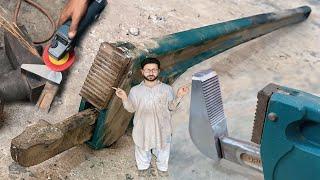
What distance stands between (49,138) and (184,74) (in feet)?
3.41

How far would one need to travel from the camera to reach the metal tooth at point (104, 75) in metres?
2.57

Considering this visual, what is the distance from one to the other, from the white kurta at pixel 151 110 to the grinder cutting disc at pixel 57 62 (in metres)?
0.95

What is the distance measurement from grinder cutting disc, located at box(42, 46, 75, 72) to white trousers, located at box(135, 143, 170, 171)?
81 centimetres

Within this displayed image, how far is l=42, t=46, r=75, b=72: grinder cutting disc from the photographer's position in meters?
3.21

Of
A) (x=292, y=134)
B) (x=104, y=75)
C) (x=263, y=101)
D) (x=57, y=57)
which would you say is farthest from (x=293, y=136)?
(x=57, y=57)

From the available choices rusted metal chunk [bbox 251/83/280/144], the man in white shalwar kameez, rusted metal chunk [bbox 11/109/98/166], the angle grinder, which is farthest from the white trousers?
the angle grinder

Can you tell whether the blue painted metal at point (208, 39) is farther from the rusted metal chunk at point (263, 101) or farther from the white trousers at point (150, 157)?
the rusted metal chunk at point (263, 101)

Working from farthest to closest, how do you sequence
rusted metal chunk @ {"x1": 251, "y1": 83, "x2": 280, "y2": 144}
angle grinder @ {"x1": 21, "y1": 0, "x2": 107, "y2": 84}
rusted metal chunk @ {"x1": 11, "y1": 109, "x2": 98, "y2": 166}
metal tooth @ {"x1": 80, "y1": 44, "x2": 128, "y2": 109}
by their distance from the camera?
angle grinder @ {"x1": 21, "y1": 0, "x2": 107, "y2": 84}
metal tooth @ {"x1": 80, "y1": 44, "x2": 128, "y2": 109}
rusted metal chunk @ {"x1": 11, "y1": 109, "x2": 98, "y2": 166}
rusted metal chunk @ {"x1": 251, "y1": 83, "x2": 280, "y2": 144}

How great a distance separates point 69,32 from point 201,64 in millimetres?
726

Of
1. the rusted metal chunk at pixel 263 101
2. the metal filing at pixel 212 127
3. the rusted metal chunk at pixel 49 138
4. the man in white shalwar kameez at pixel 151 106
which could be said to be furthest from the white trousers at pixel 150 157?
the rusted metal chunk at pixel 263 101

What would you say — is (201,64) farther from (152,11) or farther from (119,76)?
(119,76)

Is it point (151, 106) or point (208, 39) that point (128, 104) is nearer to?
point (151, 106)

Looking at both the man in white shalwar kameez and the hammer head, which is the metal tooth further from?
the hammer head

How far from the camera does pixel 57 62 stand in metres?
→ 3.24
